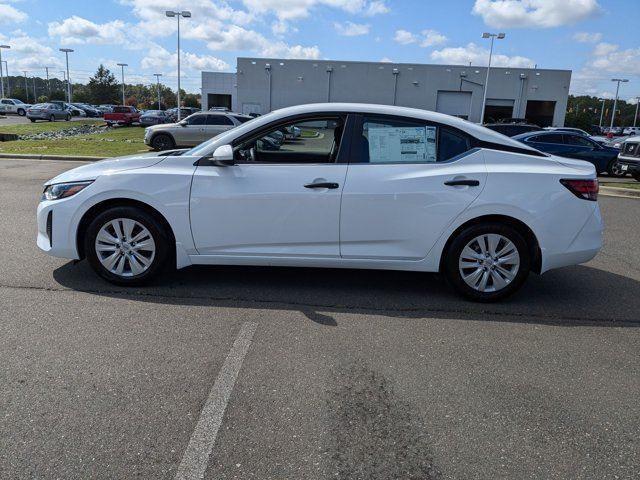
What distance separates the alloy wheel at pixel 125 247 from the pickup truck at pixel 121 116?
39.5 meters

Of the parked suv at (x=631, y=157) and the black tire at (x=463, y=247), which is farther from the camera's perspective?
the parked suv at (x=631, y=157)

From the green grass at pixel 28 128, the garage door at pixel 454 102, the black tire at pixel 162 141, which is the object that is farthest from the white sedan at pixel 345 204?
the garage door at pixel 454 102

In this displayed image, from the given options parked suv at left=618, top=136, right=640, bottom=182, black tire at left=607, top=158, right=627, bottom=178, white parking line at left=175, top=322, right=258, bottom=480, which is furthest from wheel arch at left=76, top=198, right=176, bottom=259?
black tire at left=607, top=158, right=627, bottom=178

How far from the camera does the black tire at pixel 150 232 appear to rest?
4656 millimetres

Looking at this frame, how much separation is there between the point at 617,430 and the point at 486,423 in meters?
0.70

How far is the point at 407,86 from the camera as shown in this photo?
178 ft

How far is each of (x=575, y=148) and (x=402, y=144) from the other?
14949 mm

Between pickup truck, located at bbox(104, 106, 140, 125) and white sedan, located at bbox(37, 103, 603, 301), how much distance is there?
39.3 metres

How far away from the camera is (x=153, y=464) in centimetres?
248

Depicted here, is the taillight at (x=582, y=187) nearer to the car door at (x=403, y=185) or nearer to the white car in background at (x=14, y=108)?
the car door at (x=403, y=185)

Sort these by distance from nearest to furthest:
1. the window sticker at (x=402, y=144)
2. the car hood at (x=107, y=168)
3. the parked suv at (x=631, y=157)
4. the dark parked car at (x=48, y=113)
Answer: the window sticker at (x=402, y=144) < the car hood at (x=107, y=168) < the parked suv at (x=631, y=157) < the dark parked car at (x=48, y=113)

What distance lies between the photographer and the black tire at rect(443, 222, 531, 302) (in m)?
4.59

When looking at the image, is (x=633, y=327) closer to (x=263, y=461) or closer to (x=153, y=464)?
(x=263, y=461)

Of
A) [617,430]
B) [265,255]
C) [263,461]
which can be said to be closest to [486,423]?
[617,430]
